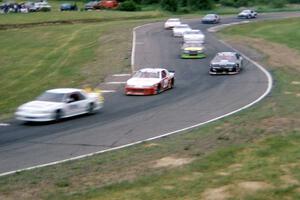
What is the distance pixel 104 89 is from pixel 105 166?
2076 cm

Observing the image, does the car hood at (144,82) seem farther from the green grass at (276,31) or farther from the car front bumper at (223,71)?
the green grass at (276,31)

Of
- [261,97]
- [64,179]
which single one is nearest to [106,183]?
[64,179]

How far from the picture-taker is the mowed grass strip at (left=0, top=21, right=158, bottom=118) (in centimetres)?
4206

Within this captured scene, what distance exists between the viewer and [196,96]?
32344 millimetres

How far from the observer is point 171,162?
15992mm

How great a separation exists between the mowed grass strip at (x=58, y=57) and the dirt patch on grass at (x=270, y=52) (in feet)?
32.9

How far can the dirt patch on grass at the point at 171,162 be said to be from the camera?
1566 cm

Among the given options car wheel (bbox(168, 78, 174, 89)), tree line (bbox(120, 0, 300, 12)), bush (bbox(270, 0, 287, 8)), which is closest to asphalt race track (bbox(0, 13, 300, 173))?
car wheel (bbox(168, 78, 174, 89))

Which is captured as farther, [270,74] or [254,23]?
[254,23]

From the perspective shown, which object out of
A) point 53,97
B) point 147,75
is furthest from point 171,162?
point 147,75

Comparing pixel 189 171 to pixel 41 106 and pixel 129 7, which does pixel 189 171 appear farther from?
pixel 129 7

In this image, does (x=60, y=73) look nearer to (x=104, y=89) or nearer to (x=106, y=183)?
(x=104, y=89)

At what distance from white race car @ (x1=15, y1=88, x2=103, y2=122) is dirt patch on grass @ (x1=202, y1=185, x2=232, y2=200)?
566 inches

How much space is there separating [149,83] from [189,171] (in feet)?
65.0
